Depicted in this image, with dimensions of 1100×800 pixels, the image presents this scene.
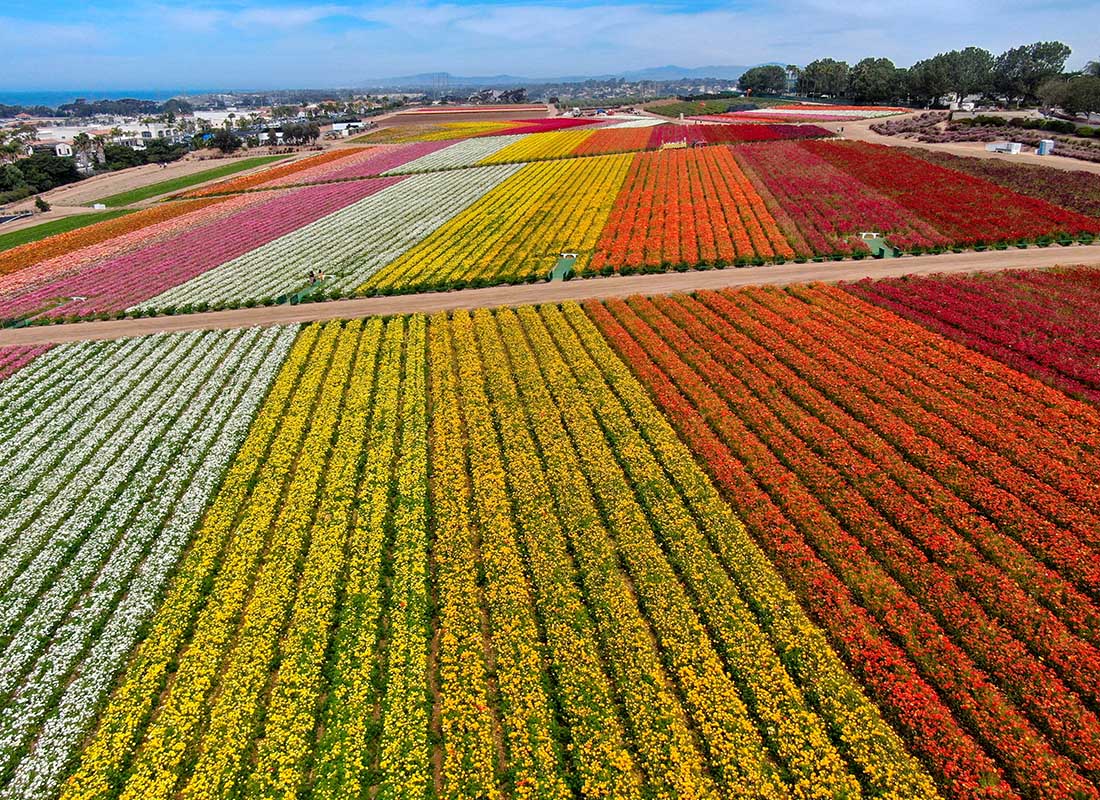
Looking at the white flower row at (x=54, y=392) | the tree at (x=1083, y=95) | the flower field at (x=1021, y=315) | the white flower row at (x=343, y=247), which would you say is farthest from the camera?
the tree at (x=1083, y=95)

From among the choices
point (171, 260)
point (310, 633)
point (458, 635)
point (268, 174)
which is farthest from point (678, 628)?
point (268, 174)

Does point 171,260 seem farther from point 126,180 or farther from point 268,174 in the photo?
point 126,180

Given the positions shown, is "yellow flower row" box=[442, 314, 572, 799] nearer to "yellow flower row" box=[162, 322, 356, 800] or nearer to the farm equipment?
"yellow flower row" box=[162, 322, 356, 800]

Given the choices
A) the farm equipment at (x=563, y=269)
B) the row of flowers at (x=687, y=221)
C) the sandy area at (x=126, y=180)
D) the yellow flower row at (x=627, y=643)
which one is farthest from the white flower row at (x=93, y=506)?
the sandy area at (x=126, y=180)

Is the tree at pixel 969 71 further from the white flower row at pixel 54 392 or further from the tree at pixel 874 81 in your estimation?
the white flower row at pixel 54 392

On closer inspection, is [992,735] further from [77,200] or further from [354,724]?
[77,200]

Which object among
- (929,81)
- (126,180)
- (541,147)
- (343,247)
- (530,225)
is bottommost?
(343,247)

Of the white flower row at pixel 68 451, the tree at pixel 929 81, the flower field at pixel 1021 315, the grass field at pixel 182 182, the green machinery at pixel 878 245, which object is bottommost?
the white flower row at pixel 68 451
